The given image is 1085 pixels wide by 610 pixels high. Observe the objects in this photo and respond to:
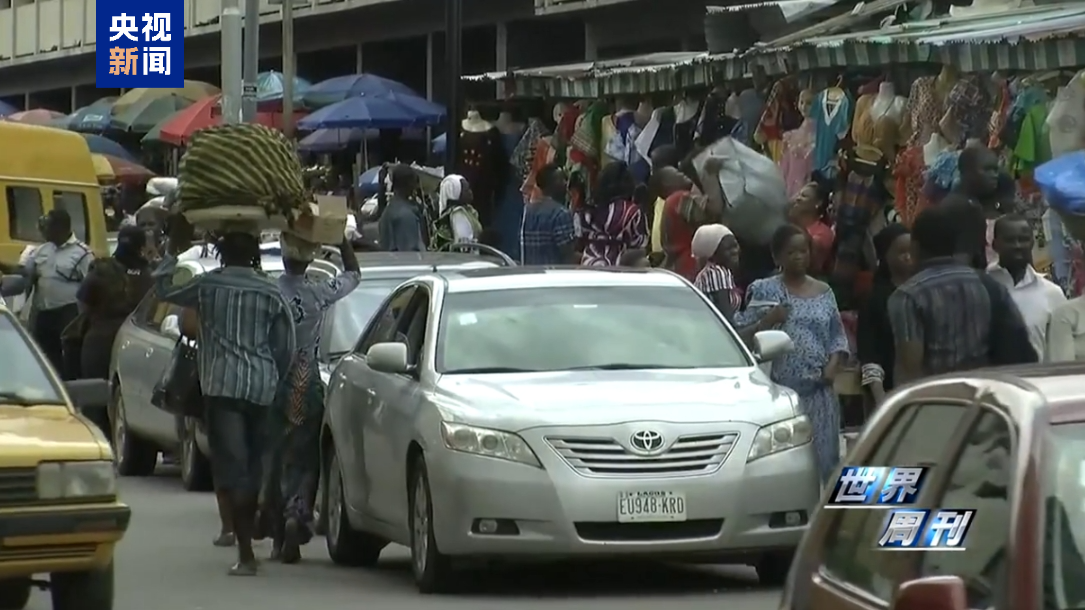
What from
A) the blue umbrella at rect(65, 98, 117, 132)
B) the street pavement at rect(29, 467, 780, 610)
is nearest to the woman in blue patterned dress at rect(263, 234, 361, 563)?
the street pavement at rect(29, 467, 780, 610)

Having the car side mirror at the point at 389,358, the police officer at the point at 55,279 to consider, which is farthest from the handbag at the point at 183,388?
the police officer at the point at 55,279

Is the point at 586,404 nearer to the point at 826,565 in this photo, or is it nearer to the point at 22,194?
the point at 826,565

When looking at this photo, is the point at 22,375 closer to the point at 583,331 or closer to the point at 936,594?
the point at 583,331

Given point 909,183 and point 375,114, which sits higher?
point 375,114

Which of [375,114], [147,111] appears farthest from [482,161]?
[147,111]

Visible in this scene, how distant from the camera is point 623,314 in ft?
41.3

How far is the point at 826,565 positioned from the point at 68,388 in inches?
244

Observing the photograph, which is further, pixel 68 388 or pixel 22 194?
pixel 22 194

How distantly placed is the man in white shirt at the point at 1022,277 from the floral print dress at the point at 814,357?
1.44 m

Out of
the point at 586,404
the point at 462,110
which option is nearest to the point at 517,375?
the point at 586,404

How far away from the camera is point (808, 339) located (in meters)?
12.9

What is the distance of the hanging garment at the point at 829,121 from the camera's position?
1748 cm

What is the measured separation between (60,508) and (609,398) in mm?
2738

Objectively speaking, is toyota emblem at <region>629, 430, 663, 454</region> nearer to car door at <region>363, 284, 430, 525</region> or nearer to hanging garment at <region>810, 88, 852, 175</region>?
car door at <region>363, 284, 430, 525</region>
